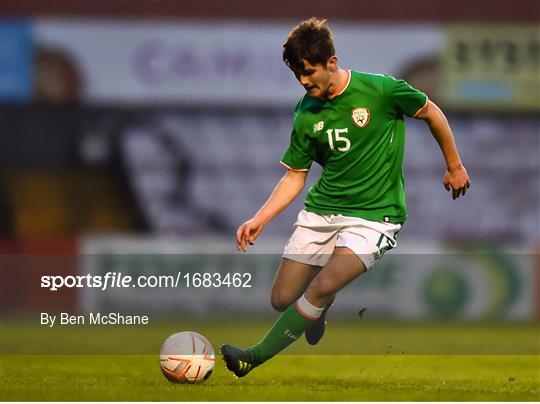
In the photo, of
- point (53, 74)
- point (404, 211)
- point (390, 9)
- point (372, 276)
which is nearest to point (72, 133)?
point (53, 74)

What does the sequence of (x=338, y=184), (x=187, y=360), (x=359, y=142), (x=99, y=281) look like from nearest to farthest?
(x=187, y=360), (x=359, y=142), (x=338, y=184), (x=99, y=281)

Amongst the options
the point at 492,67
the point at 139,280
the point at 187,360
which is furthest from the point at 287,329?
the point at 492,67

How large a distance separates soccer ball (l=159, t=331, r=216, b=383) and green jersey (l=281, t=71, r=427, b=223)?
3.63 ft

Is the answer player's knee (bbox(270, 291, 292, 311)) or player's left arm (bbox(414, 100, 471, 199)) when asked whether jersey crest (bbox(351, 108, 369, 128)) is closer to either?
player's left arm (bbox(414, 100, 471, 199))

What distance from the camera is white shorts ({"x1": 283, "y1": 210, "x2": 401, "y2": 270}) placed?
24.3ft

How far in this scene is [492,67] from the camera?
22969 millimetres

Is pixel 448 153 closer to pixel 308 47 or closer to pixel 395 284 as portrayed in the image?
pixel 308 47

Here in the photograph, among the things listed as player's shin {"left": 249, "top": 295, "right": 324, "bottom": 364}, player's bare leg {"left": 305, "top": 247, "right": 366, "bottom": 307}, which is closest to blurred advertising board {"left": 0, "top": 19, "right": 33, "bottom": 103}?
player's shin {"left": 249, "top": 295, "right": 324, "bottom": 364}

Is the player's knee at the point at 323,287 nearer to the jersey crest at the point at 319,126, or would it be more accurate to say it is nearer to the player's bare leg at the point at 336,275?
the player's bare leg at the point at 336,275

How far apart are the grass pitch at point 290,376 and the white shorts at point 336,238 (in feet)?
2.04

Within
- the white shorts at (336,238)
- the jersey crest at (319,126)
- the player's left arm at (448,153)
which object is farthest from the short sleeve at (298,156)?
the player's left arm at (448,153)

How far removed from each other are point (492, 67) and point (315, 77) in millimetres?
16252

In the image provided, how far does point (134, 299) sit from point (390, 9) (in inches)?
382

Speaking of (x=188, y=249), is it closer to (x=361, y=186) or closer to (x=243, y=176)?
(x=243, y=176)
